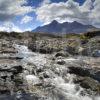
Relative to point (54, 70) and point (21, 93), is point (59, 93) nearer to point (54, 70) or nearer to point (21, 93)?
point (21, 93)

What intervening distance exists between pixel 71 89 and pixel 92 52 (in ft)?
95.8

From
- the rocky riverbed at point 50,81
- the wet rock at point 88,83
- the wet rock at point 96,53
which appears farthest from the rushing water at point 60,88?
the wet rock at point 96,53

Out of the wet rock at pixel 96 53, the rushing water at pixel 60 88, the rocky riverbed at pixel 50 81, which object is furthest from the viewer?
the wet rock at pixel 96 53

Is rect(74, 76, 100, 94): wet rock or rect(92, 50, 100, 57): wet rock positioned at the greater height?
rect(92, 50, 100, 57): wet rock

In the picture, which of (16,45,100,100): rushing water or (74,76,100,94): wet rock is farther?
(74,76,100,94): wet rock

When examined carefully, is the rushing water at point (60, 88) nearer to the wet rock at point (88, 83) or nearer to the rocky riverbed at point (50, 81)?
the rocky riverbed at point (50, 81)

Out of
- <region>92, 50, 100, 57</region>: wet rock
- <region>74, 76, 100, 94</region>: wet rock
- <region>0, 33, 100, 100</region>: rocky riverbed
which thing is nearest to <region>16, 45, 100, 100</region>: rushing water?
<region>0, 33, 100, 100</region>: rocky riverbed

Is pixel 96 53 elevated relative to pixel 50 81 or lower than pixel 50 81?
elevated

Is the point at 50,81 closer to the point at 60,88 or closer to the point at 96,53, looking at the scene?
the point at 60,88

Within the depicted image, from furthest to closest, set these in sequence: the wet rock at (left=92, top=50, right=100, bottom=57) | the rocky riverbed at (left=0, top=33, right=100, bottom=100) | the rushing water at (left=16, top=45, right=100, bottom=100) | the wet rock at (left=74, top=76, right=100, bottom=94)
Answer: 1. the wet rock at (left=92, top=50, right=100, bottom=57)
2. the wet rock at (left=74, top=76, right=100, bottom=94)
3. the rushing water at (left=16, top=45, right=100, bottom=100)
4. the rocky riverbed at (left=0, top=33, right=100, bottom=100)

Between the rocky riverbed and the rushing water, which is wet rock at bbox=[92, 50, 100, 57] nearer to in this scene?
the rocky riverbed

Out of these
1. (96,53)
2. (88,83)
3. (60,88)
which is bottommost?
(60,88)

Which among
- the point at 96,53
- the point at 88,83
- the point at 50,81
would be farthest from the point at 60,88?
the point at 96,53

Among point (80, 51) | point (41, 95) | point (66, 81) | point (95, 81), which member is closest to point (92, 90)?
point (95, 81)
